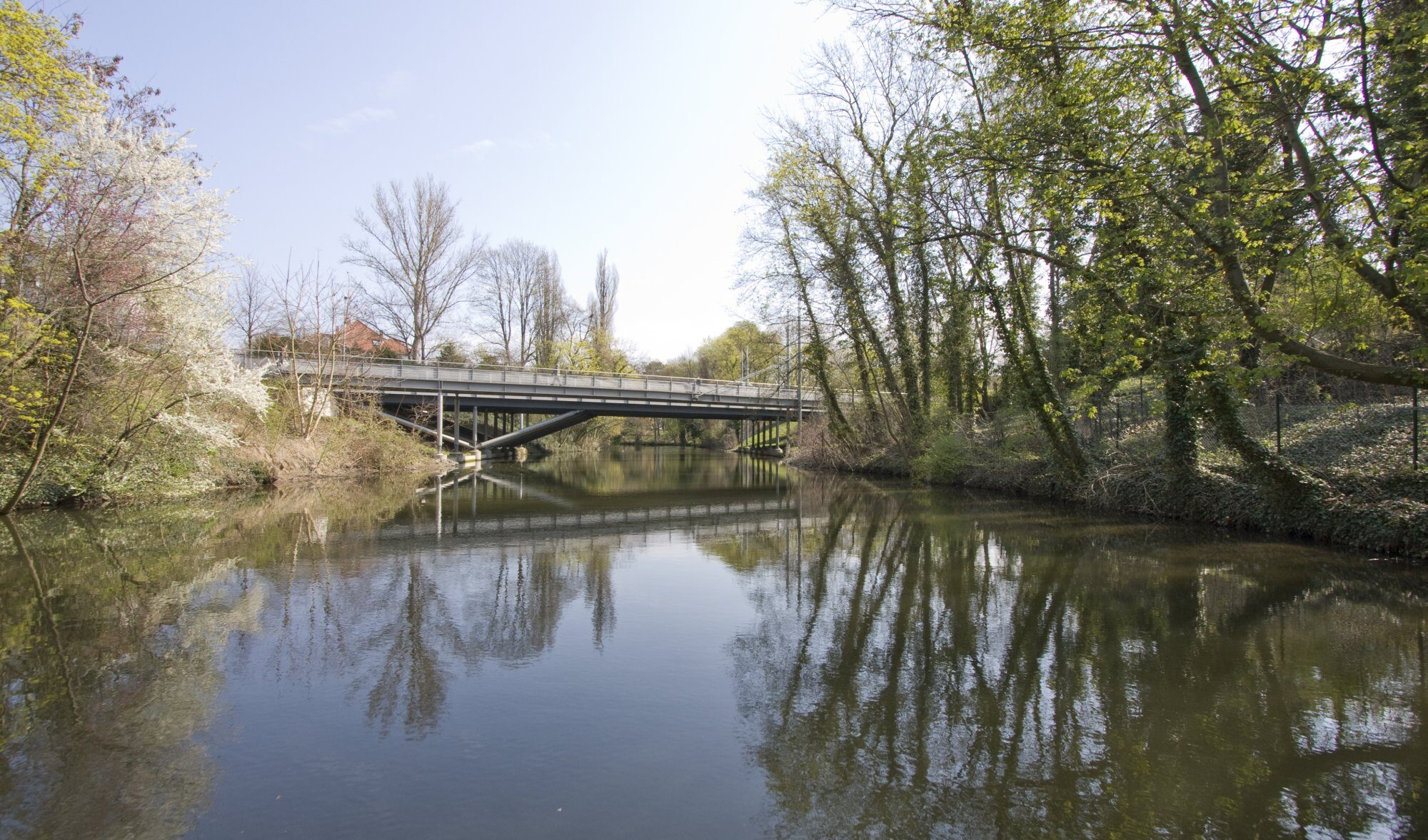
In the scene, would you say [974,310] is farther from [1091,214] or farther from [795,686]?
[795,686]

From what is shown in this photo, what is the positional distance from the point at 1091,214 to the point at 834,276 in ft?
46.6

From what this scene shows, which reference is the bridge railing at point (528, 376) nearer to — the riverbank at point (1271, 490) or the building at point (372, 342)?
the building at point (372, 342)

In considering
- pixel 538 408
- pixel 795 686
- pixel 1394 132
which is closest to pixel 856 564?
pixel 795 686

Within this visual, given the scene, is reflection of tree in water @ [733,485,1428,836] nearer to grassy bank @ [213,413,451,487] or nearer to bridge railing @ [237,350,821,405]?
grassy bank @ [213,413,451,487]

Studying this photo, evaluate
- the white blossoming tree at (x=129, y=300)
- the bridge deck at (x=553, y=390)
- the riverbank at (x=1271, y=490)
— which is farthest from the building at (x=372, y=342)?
the riverbank at (x=1271, y=490)

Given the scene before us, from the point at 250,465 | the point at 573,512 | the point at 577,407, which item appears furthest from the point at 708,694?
the point at 577,407

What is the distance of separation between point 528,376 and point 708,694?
30.6 m

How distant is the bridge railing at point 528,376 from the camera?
26.3 meters

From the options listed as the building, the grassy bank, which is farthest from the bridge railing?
the building

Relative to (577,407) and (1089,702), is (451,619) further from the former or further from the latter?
(577,407)

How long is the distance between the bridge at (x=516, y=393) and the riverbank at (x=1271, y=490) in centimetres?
1239

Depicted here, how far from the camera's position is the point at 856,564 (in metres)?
10.1

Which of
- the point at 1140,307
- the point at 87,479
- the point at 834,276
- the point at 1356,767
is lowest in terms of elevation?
the point at 1356,767

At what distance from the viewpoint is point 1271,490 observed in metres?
11.9
